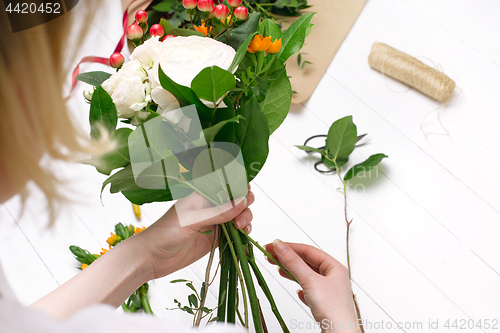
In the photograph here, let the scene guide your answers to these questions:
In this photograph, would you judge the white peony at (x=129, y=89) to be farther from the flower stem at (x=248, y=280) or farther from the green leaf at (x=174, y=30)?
the flower stem at (x=248, y=280)

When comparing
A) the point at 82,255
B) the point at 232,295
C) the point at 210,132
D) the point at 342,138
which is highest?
the point at 210,132

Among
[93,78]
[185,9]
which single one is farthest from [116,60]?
[185,9]

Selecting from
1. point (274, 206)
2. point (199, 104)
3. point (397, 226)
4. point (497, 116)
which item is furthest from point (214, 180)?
point (497, 116)

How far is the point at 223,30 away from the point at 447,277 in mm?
624

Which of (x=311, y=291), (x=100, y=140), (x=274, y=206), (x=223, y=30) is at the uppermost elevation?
(x=223, y=30)

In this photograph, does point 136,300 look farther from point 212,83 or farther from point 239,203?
point 212,83

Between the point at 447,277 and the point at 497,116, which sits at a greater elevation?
the point at 497,116

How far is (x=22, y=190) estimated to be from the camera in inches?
13.7

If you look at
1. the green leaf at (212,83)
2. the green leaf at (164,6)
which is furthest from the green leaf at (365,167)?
the green leaf at (164,6)

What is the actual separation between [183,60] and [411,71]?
75cm

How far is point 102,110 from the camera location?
0.36 m

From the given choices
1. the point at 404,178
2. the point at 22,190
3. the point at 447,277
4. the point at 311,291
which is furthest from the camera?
the point at 404,178

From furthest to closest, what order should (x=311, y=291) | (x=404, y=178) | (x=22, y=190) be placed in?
(x=404, y=178) < (x=311, y=291) < (x=22, y=190)

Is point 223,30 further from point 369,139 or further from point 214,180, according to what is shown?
point 369,139
